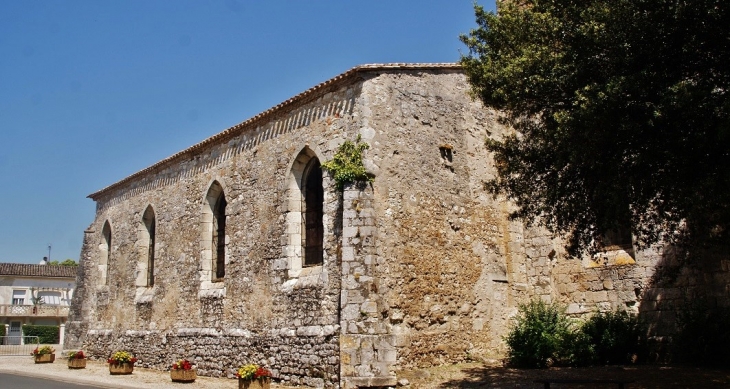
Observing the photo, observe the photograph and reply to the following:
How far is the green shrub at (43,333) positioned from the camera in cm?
5106

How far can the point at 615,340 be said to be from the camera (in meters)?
13.6

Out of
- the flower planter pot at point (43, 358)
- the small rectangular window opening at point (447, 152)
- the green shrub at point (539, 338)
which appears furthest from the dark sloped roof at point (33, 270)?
the green shrub at point (539, 338)

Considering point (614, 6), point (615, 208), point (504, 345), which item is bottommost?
point (504, 345)

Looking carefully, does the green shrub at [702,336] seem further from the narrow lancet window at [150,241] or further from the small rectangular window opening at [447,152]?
the narrow lancet window at [150,241]

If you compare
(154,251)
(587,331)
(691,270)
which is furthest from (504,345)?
(154,251)

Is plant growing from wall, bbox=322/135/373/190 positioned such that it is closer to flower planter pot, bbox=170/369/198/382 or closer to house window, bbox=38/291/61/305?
flower planter pot, bbox=170/369/198/382

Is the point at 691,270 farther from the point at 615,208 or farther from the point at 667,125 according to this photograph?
the point at 667,125

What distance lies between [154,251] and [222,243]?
4.49 meters

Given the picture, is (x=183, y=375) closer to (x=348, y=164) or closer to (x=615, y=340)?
(x=348, y=164)

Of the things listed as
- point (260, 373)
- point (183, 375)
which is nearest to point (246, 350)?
point (183, 375)

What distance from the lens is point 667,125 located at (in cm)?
855

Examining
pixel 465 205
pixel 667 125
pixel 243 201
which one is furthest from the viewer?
pixel 243 201

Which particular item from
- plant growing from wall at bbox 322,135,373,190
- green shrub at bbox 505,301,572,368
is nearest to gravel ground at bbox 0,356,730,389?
green shrub at bbox 505,301,572,368

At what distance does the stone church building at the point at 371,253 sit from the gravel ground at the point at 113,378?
789 millimetres
